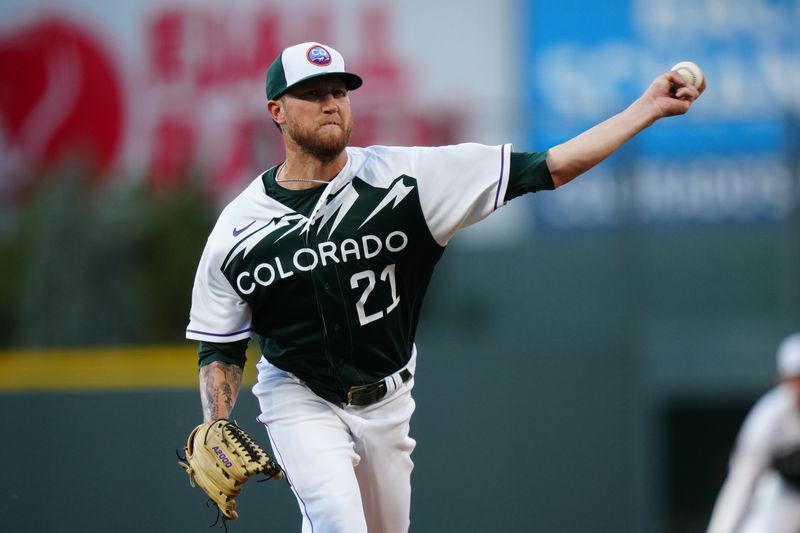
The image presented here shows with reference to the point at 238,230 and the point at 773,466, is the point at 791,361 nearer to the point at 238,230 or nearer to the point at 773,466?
the point at 773,466

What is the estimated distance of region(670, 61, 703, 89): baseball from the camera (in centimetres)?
401

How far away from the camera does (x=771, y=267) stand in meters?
10.5

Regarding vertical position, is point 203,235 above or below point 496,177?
below

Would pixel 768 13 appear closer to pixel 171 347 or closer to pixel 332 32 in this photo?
pixel 332 32

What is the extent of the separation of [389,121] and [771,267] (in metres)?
3.33

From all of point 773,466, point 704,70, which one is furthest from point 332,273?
point 704,70

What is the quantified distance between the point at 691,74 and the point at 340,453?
1.65 m

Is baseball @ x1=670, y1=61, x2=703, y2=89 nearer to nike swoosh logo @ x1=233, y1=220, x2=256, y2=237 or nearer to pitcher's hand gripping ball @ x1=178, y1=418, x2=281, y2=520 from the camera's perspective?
nike swoosh logo @ x1=233, y1=220, x2=256, y2=237

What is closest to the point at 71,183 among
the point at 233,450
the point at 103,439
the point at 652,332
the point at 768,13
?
the point at 103,439

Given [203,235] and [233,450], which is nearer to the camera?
[233,450]

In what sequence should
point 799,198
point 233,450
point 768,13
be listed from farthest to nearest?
point 768,13, point 799,198, point 233,450

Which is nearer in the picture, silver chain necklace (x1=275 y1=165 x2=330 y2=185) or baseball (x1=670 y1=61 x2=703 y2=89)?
baseball (x1=670 y1=61 x2=703 y2=89)

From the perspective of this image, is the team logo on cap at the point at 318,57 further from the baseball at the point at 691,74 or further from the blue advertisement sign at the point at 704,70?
the blue advertisement sign at the point at 704,70

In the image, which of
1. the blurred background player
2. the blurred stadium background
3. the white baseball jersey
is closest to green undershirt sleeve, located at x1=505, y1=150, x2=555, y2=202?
the white baseball jersey
